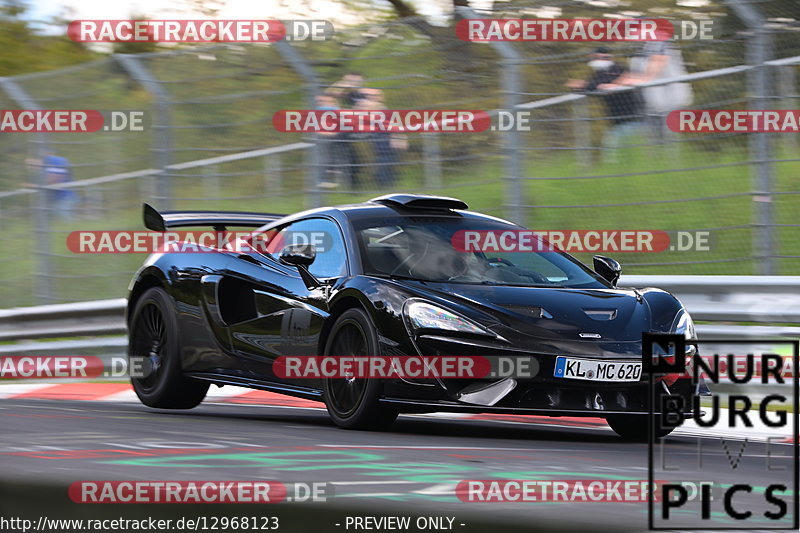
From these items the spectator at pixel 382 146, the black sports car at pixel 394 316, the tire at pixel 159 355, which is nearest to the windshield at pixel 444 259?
the black sports car at pixel 394 316

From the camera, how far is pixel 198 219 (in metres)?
8.84

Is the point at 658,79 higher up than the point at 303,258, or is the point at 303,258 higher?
the point at 658,79

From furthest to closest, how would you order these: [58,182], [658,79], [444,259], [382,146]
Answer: [58,182]
[382,146]
[658,79]
[444,259]

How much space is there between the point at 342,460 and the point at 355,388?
55.4 inches

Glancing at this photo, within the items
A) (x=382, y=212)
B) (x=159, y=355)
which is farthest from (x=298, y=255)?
(x=159, y=355)

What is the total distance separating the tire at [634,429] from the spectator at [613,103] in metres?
2.72

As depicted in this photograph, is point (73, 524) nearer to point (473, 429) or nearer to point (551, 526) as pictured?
point (551, 526)

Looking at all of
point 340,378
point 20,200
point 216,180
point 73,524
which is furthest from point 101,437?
point 20,200

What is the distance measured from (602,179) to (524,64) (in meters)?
1.10

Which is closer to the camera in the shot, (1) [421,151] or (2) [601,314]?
(2) [601,314]

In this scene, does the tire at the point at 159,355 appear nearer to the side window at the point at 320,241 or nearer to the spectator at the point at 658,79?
the side window at the point at 320,241

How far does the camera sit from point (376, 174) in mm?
10766

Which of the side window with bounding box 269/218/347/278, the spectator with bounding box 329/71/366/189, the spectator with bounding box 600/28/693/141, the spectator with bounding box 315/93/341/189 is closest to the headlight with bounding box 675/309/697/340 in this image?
the side window with bounding box 269/218/347/278

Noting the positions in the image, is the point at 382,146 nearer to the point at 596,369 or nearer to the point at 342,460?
the point at 596,369
